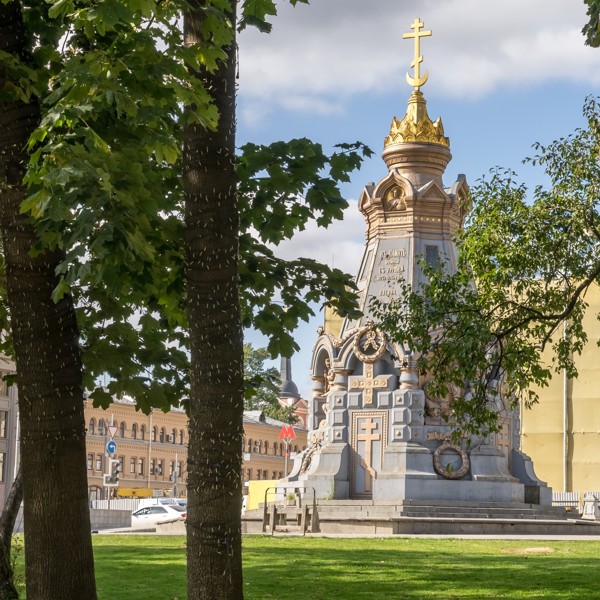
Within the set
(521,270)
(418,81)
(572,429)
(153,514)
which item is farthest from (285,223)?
(572,429)

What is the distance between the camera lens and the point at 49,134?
8578mm

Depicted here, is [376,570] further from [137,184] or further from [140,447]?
[140,447]

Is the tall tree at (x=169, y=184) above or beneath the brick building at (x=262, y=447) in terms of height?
above

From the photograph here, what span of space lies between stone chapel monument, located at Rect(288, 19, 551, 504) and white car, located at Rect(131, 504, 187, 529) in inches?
532

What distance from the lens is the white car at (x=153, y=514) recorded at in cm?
5197

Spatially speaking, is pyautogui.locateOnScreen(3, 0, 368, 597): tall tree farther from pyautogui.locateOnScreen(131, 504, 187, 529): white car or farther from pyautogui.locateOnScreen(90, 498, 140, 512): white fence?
pyautogui.locateOnScreen(90, 498, 140, 512): white fence

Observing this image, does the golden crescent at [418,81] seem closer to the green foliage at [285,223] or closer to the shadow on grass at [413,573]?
the shadow on grass at [413,573]

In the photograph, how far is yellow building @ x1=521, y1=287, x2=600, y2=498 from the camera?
6019 cm

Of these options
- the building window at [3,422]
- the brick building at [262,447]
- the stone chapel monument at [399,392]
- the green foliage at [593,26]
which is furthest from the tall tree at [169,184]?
the brick building at [262,447]

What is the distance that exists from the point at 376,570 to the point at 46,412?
9.89 metres

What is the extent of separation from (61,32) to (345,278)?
328 cm

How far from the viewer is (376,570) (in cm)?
1911

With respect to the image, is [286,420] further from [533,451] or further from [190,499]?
[190,499]

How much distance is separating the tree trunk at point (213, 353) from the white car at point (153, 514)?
4275 centimetres
